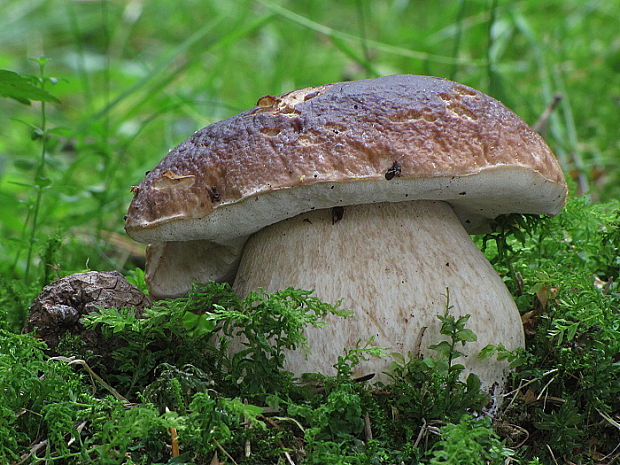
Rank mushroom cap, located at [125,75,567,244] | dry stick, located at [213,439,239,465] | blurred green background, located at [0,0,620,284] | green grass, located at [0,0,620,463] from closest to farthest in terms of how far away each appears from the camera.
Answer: dry stick, located at [213,439,239,465]
mushroom cap, located at [125,75,567,244]
green grass, located at [0,0,620,463]
blurred green background, located at [0,0,620,284]

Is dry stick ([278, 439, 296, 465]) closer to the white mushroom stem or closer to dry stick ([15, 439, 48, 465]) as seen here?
the white mushroom stem

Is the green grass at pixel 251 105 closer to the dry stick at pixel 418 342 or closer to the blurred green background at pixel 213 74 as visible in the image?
the blurred green background at pixel 213 74

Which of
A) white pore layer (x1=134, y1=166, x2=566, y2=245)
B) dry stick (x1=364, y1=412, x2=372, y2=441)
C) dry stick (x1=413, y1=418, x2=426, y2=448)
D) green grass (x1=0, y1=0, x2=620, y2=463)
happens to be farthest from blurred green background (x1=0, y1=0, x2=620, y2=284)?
dry stick (x1=413, y1=418, x2=426, y2=448)

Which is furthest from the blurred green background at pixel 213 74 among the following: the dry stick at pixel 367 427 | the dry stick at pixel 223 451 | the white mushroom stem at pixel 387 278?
the dry stick at pixel 367 427

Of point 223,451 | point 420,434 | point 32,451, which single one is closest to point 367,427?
point 420,434

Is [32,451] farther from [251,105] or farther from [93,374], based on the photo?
[251,105]

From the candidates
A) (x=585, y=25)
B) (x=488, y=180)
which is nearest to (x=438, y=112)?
(x=488, y=180)

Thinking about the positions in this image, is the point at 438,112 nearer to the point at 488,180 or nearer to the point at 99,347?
the point at 488,180

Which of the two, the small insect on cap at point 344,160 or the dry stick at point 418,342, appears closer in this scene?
the small insect on cap at point 344,160
